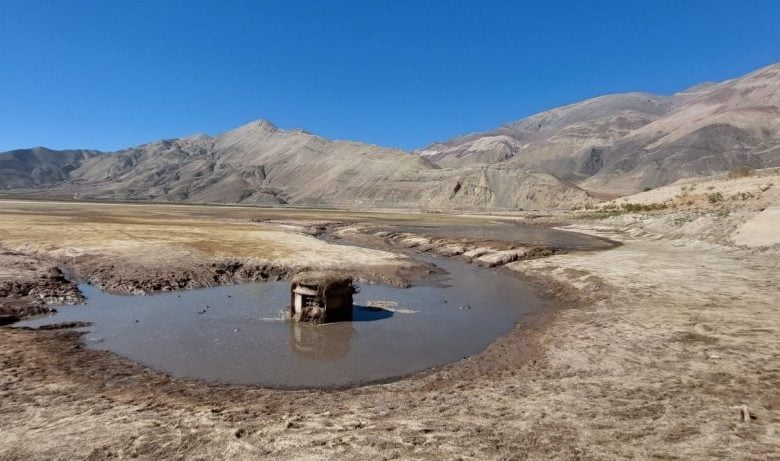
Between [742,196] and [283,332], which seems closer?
[283,332]

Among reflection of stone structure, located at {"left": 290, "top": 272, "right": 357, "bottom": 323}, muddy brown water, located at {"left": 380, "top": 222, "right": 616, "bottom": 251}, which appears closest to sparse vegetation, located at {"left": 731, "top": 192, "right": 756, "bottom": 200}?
muddy brown water, located at {"left": 380, "top": 222, "right": 616, "bottom": 251}

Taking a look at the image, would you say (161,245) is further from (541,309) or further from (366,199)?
(366,199)

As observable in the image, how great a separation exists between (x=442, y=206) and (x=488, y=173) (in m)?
21.2

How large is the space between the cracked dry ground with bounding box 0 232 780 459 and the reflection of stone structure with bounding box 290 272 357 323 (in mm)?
5216

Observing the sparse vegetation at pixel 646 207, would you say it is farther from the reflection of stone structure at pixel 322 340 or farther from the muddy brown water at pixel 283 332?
the reflection of stone structure at pixel 322 340

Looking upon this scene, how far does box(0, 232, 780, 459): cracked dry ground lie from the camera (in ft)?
22.4

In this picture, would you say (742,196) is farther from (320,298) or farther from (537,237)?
(320,298)

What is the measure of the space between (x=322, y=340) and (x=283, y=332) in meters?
1.41

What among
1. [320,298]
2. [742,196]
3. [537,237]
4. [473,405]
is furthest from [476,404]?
[742,196]

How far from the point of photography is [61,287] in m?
19.0

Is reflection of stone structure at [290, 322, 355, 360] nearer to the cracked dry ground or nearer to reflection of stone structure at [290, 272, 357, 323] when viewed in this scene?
reflection of stone structure at [290, 272, 357, 323]

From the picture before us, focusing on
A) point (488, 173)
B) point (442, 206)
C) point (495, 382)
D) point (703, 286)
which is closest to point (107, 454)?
point (495, 382)

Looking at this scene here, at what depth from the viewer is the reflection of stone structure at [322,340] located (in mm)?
12664

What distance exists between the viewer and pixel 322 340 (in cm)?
1386
